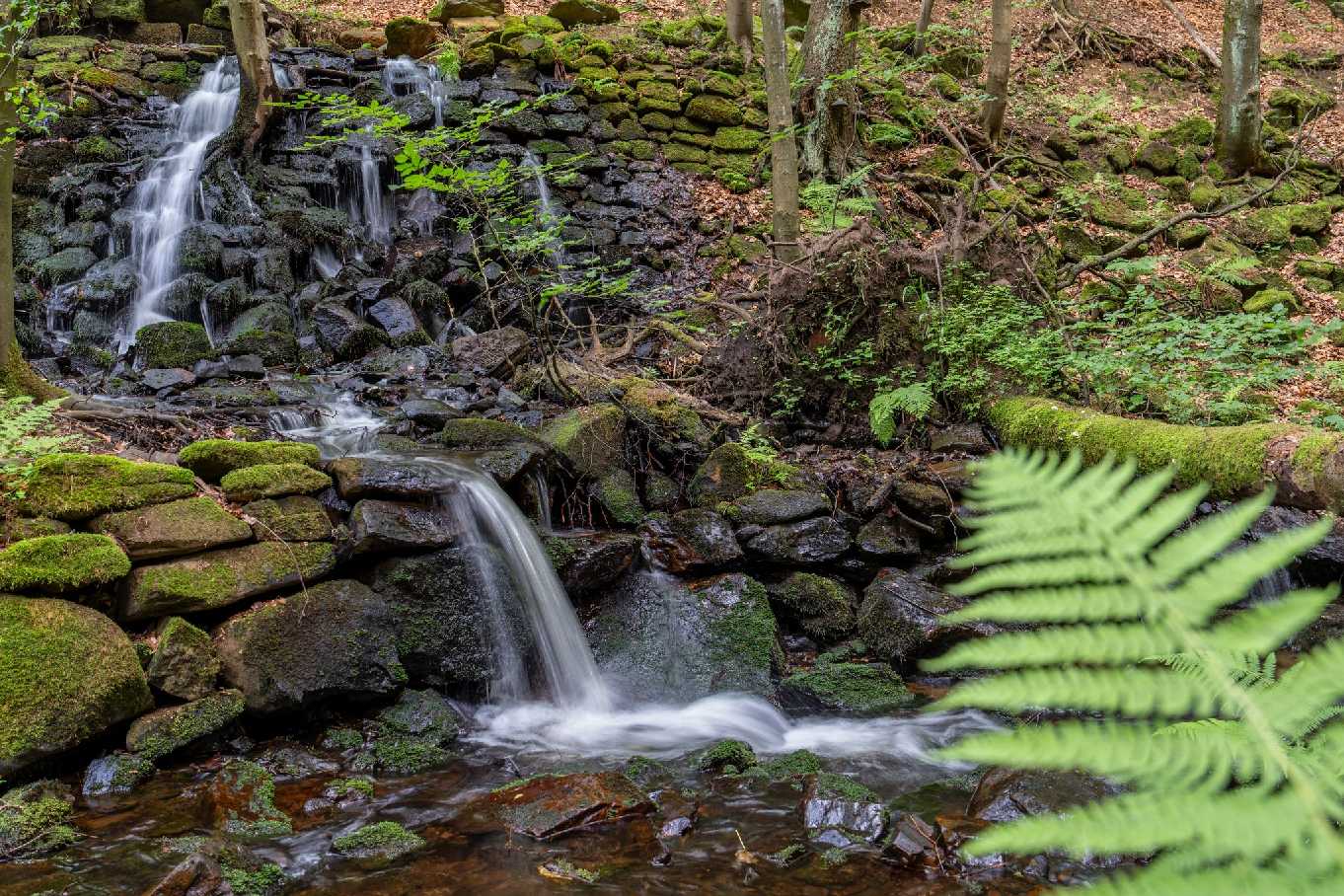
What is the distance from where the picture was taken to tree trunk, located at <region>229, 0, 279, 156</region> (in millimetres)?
13484

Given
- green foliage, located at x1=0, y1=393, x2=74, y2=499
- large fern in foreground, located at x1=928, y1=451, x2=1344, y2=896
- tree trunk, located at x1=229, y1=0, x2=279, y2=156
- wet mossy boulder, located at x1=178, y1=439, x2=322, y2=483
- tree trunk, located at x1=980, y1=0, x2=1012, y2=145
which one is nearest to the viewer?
large fern in foreground, located at x1=928, y1=451, x2=1344, y2=896

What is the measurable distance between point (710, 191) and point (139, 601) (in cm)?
1121

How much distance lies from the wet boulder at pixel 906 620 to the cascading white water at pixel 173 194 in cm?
931

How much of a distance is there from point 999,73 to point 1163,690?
15621mm

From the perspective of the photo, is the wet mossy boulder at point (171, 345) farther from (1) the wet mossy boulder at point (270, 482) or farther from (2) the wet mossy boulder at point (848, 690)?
(2) the wet mossy boulder at point (848, 690)

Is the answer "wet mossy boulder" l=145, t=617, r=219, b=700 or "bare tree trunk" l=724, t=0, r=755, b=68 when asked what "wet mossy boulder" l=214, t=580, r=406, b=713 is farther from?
"bare tree trunk" l=724, t=0, r=755, b=68

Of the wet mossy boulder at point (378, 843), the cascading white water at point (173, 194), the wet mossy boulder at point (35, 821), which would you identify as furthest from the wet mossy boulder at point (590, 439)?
the cascading white water at point (173, 194)

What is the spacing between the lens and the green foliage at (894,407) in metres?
7.11

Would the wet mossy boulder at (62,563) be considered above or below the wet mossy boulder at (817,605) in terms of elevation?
above

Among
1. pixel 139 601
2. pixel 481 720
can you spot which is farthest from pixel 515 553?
pixel 139 601

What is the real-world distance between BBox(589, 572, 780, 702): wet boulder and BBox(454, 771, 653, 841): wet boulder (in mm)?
1756

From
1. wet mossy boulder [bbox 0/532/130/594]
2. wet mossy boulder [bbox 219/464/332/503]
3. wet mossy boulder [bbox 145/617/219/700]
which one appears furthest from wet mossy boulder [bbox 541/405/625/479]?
wet mossy boulder [bbox 0/532/130/594]

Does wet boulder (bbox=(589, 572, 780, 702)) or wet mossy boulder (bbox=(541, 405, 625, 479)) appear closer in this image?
wet boulder (bbox=(589, 572, 780, 702))

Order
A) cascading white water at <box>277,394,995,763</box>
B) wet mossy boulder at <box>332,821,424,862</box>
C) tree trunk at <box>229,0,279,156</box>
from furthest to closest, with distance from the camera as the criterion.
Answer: tree trunk at <box>229,0,279,156</box> → cascading white water at <box>277,394,995,763</box> → wet mossy boulder at <box>332,821,424,862</box>
